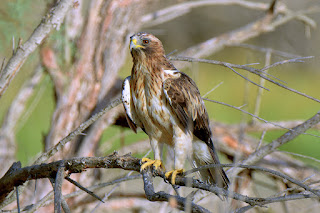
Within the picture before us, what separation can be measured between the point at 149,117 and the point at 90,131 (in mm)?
1875

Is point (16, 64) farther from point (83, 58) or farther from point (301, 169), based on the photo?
point (301, 169)

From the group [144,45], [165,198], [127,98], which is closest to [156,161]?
[127,98]

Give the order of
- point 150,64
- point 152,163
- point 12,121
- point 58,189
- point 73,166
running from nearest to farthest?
point 58,189 < point 73,166 < point 152,163 < point 150,64 < point 12,121

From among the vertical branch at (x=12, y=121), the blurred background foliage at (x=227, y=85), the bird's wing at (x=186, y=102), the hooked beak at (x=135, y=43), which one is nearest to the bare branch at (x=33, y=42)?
the hooked beak at (x=135, y=43)

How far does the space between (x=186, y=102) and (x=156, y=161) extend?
0.47 metres

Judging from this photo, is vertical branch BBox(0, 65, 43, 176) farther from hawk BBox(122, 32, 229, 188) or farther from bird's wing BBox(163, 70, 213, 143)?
bird's wing BBox(163, 70, 213, 143)

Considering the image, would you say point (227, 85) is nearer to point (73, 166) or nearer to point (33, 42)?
point (33, 42)

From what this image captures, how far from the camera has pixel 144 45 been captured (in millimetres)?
3205

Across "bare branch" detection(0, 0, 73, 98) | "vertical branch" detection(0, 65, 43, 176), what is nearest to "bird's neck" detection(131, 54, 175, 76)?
"bare branch" detection(0, 0, 73, 98)

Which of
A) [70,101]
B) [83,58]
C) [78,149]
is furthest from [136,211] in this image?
[83,58]

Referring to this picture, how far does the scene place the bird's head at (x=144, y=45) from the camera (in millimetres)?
3184

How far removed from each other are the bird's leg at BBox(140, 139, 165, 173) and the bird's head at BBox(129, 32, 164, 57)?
2.15 feet

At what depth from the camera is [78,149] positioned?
4781mm

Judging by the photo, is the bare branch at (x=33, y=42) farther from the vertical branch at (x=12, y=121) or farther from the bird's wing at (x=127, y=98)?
the vertical branch at (x=12, y=121)
